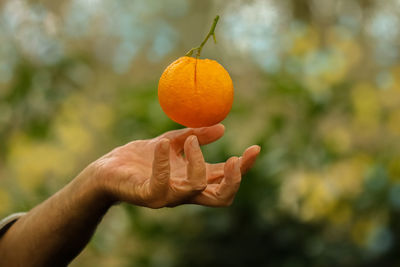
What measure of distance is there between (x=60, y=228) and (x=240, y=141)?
1.80m

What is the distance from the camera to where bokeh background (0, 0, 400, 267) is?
2.43m

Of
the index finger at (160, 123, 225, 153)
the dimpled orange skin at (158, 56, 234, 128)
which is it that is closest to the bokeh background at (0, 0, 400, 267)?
the index finger at (160, 123, 225, 153)

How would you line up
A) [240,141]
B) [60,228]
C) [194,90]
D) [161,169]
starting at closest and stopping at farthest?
[161,169] → [194,90] → [60,228] → [240,141]

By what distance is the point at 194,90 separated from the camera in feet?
3.52

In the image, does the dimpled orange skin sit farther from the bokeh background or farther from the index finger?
the bokeh background

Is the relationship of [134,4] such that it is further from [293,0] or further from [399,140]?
[399,140]

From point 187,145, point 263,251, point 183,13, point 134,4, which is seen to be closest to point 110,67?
point 134,4

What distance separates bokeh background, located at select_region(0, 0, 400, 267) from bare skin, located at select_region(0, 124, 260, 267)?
48.5 inches

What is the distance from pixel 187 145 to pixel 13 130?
2099 mm

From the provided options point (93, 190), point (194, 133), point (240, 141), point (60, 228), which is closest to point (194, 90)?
point (194, 133)

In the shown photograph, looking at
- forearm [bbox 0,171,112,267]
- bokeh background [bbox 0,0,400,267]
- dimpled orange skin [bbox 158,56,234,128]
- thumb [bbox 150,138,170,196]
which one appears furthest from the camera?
bokeh background [bbox 0,0,400,267]

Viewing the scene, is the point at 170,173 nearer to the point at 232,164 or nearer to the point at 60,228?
the point at 232,164

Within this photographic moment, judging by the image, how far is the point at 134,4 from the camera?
3.79 m

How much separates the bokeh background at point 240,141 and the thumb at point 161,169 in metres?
1.44
